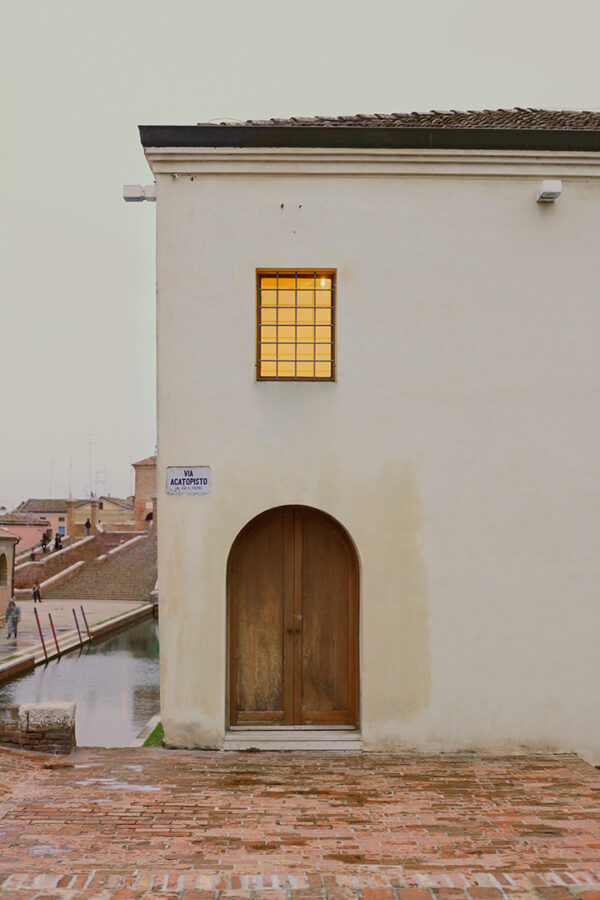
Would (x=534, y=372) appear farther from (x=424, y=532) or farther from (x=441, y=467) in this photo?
(x=424, y=532)

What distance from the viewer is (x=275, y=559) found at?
805 centimetres

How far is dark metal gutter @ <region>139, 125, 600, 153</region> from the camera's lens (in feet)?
25.2

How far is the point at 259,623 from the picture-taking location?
7992 mm

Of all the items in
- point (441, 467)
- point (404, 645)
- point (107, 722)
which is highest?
point (441, 467)

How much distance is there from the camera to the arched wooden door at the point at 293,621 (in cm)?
791

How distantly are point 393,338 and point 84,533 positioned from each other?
42.0m

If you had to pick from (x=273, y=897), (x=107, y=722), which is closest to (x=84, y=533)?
(x=107, y=722)

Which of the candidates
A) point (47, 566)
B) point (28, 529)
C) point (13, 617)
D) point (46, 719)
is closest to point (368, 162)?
point (46, 719)

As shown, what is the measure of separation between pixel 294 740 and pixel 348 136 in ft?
19.8

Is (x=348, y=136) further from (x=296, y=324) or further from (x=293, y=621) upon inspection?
(x=293, y=621)

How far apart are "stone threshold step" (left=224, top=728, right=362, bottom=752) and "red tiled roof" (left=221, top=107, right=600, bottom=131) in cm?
633

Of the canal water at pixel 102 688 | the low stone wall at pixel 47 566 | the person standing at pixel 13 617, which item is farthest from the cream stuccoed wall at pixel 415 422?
the low stone wall at pixel 47 566

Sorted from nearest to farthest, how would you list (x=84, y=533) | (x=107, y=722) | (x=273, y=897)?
(x=273, y=897), (x=107, y=722), (x=84, y=533)

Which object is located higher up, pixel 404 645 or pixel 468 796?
pixel 404 645
